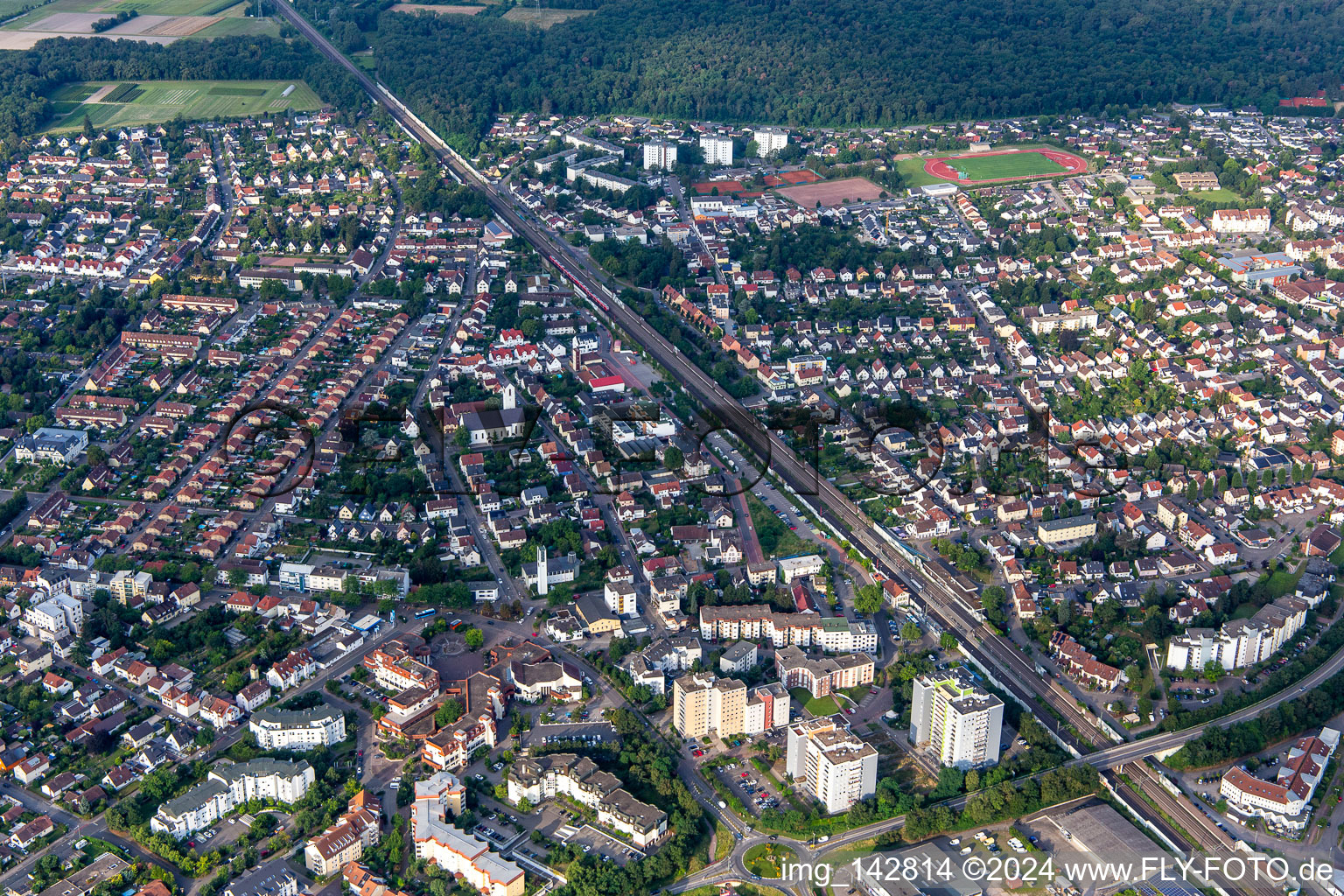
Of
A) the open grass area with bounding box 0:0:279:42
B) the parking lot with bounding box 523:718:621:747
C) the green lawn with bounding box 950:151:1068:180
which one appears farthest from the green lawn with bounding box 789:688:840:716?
the open grass area with bounding box 0:0:279:42

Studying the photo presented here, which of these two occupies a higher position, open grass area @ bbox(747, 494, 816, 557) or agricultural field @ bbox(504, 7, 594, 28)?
agricultural field @ bbox(504, 7, 594, 28)

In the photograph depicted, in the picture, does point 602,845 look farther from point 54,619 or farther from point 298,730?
point 54,619

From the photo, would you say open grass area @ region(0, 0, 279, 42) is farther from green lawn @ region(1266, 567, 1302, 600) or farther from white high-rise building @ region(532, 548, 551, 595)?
green lawn @ region(1266, 567, 1302, 600)

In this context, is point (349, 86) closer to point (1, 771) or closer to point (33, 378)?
point (33, 378)

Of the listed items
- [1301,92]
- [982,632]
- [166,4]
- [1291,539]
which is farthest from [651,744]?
[166,4]

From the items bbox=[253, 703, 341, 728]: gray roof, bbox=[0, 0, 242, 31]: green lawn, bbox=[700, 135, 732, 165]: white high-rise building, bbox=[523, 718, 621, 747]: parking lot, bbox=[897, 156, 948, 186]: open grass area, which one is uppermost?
bbox=[0, 0, 242, 31]: green lawn

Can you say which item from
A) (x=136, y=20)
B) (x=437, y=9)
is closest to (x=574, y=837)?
(x=437, y=9)

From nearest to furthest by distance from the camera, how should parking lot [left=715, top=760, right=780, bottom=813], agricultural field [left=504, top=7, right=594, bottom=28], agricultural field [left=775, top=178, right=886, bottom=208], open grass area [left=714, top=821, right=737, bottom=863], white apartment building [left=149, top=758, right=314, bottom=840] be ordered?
open grass area [left=714, top=821, right=737, bottom=863]
white apartment building [left=149, top=758, right=314, bottom=840]
parking lot [left=715, top=760, right=780, bottom=813]
agricultural field [left=775, top=178, right=886, bottom=208]
agricultural field [left=504, top=7, right=594, bottom=28]
